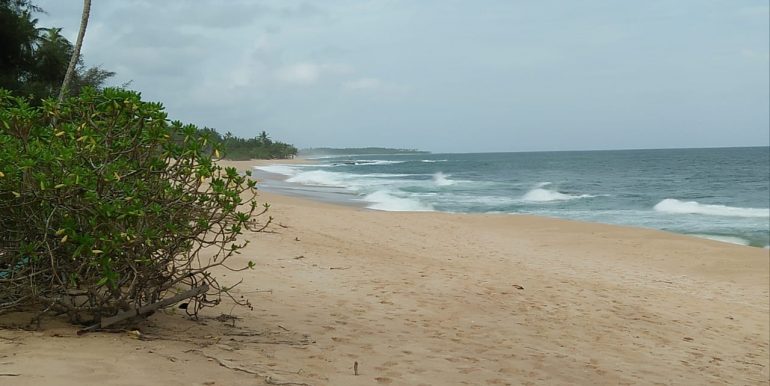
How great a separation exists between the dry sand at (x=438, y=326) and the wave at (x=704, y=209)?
38.5 feet

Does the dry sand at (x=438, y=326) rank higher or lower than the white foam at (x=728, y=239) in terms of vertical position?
higher

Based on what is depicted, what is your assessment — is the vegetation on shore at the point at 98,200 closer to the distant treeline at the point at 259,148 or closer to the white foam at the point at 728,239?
the white foam at the point at 728,239

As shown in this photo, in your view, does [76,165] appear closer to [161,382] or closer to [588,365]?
[161,382]

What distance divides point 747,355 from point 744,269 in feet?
20.7

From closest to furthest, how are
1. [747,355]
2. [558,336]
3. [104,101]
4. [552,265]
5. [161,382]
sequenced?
1. [161,382]
2. [104,101]
3. [558,336]
4. [747,355]
5. [552,265]

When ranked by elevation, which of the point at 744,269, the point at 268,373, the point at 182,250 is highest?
the point at 182,250

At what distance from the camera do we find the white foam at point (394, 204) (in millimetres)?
22944

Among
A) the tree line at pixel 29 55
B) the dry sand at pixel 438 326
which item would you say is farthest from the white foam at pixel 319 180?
the dry sand at pixel 438 326

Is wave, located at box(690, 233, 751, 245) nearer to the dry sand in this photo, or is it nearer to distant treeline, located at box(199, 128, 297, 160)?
the dry sand

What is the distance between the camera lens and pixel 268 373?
385cm

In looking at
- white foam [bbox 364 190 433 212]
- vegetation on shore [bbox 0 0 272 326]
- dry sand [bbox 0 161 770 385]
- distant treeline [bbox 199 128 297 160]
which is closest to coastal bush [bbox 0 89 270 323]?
vegetation on shore [bbox 0 0 272 326]

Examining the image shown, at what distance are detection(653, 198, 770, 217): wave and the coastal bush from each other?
23794 millimetres

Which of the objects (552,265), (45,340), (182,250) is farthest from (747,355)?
(45,340)

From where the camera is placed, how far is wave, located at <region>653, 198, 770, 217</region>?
23.7m
